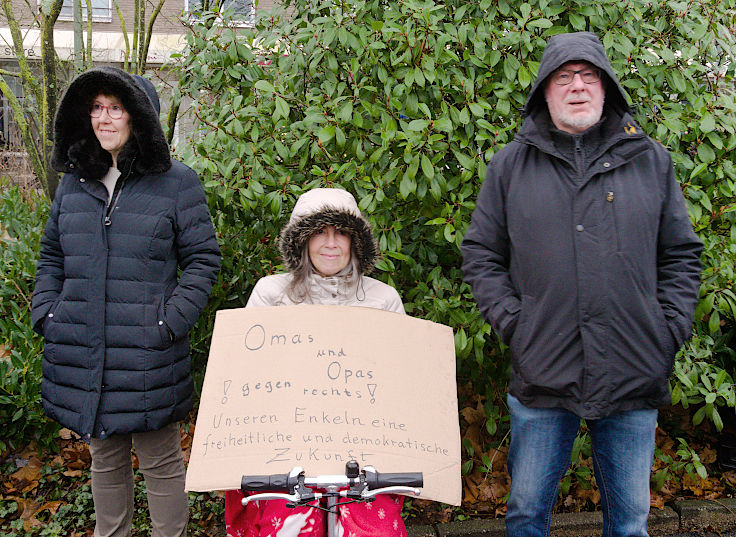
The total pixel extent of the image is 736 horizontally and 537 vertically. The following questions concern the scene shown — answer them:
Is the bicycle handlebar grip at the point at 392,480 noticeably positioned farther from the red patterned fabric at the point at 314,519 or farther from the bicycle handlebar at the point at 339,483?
the red patterned fabric at the point at 314,519

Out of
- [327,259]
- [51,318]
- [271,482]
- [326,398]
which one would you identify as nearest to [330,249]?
[327,259]

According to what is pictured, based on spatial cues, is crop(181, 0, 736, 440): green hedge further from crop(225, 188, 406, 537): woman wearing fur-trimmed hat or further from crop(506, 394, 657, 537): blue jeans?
crop(506, 394, 657, 537): blue jeans

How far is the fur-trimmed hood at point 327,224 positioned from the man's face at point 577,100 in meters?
0.79

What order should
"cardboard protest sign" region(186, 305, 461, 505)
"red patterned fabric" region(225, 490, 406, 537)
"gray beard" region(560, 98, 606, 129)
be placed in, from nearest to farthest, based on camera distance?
"cardboard protest sign" region(186, 305, 461, 505), "red patterned fabric" region(225, 490, 406, 537), "gray beard" region(560, 98, 606, 129)

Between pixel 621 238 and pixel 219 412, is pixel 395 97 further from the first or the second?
pixel 219 412

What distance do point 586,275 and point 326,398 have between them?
96 centimetres

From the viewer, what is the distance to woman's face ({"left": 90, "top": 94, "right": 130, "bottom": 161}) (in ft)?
8.10

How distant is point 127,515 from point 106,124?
1.63 m

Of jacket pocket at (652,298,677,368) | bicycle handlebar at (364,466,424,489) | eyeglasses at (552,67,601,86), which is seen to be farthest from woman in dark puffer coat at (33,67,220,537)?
jacket pocket at (652,298,677,368)

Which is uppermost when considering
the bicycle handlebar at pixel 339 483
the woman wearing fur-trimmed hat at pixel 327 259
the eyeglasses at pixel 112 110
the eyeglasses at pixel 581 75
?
the eyeglasses at pixel 581 75

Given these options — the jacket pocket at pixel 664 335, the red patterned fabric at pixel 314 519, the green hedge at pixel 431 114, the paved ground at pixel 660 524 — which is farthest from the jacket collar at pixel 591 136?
the paved ground at pixel 660 524

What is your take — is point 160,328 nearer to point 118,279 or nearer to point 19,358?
point 118,279

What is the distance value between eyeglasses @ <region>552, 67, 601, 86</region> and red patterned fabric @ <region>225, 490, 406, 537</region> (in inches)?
60.9

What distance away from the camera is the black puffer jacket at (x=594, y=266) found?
209 cm
